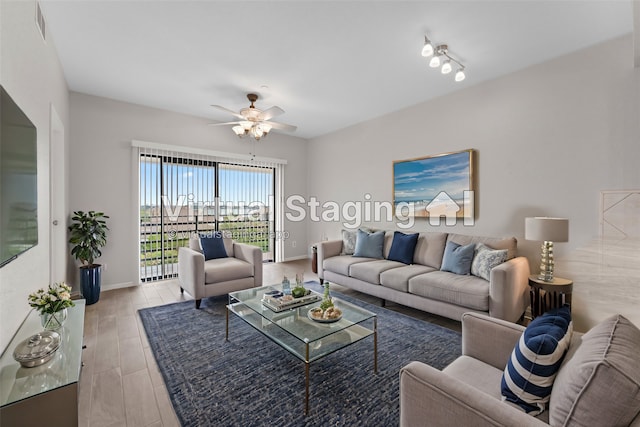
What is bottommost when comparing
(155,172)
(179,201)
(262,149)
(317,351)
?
(317,351)

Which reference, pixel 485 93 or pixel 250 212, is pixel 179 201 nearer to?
pixel 250 212

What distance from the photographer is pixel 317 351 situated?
1.88 meters

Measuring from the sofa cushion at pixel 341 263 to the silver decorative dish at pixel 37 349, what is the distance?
291 centimetres

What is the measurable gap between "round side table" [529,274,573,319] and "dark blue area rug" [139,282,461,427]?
32.6 inches

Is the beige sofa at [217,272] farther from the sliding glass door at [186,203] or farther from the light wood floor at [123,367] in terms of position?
the sliding glass door at [186,203]

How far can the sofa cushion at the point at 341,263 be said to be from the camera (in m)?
3.84

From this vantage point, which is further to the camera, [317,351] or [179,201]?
[179,201]

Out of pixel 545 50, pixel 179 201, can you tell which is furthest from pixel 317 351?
pixel 179 201

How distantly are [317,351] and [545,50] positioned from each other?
3.54m

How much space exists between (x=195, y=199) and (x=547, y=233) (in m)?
4.87

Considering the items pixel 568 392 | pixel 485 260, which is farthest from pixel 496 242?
pixel 568 392

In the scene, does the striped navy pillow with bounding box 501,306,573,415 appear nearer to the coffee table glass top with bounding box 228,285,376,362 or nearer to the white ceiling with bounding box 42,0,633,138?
the coffee table glass top with bounding box 228,285,376,362

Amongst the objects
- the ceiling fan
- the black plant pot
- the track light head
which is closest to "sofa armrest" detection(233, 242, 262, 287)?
the ceiling fan

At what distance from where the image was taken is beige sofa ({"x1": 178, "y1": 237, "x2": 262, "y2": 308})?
324 centimetres
